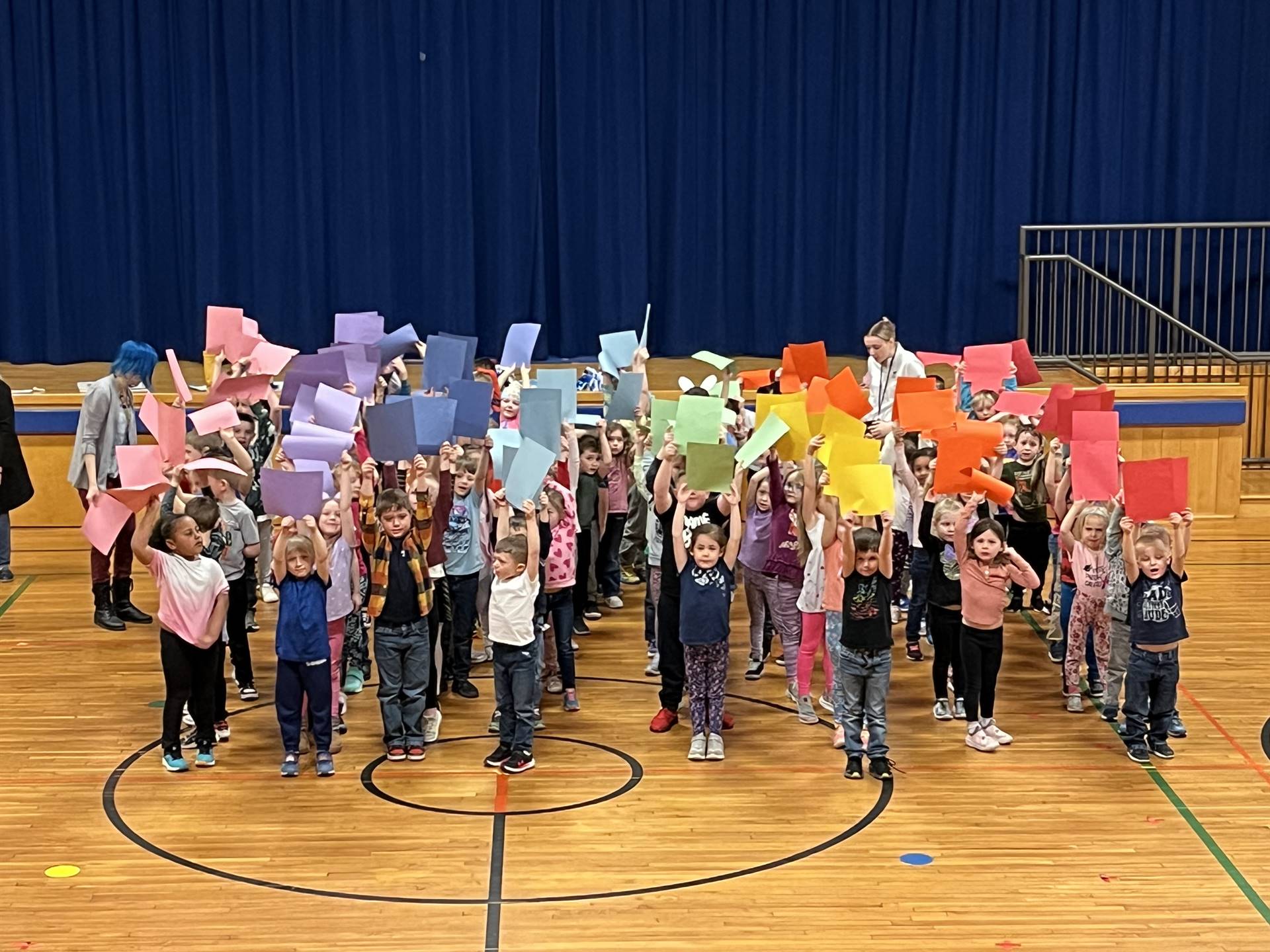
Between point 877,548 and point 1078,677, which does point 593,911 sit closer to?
point 877,548

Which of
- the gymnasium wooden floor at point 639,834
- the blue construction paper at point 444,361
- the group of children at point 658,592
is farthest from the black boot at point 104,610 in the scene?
the blue construction paper at point 444,361

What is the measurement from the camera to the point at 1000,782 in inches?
279

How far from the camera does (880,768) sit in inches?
279

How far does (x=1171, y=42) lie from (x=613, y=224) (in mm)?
5072

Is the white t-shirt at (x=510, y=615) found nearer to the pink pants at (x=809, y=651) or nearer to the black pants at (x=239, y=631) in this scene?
the black pants at (x=239, y=631)

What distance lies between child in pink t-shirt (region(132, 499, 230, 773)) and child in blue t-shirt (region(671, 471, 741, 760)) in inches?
80.2

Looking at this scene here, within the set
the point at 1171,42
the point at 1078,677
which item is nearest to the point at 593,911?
the point at 1078,677

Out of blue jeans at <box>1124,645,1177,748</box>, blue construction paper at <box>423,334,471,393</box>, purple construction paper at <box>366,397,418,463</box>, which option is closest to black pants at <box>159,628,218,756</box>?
purple construction paper at <box>366,397,418,463</box>

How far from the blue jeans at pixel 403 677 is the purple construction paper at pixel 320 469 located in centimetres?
68

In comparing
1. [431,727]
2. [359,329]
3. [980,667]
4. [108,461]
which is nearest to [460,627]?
[431,727]

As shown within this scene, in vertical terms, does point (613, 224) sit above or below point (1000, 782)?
above

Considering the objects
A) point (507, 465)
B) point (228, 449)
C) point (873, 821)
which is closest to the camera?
point (873, 821)

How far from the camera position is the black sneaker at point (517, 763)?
7203 millimetres

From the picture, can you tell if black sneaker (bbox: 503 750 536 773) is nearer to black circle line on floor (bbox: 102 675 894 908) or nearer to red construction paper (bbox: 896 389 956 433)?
black circle line on floor (bbox: 102 675 894 908)
